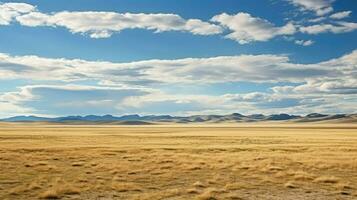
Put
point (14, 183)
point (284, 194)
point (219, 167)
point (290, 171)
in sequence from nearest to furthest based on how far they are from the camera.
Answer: point (284, 194) < point (14, 183) < point (290, 171) < point (219, 167)

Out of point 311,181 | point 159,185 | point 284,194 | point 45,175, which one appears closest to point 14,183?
point 45,175

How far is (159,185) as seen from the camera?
23.5 meters

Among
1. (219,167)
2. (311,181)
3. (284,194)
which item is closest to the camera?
(284,194)

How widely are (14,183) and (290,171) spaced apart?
16.8 metres

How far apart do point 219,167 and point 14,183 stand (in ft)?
45.7

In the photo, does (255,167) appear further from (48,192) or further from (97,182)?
(48,192)

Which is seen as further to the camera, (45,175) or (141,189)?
(45,175)

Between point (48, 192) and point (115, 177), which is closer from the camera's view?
point (48, 192)

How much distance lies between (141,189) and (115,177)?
4021 mm

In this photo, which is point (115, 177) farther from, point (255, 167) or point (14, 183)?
point (255, 167)

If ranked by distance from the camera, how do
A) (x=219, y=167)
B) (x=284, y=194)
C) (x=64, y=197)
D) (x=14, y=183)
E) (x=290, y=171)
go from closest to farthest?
(x=64, y=197) → (x=284, y=194) → (x=14, y=183) → (x=290, y=171) → (x=219, y=167)

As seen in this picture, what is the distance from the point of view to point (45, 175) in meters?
26.7

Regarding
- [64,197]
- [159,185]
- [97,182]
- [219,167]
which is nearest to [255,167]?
[219,167]

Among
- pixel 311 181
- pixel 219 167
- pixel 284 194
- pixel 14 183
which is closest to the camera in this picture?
pixel 284 194
